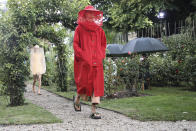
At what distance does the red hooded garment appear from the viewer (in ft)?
18.3

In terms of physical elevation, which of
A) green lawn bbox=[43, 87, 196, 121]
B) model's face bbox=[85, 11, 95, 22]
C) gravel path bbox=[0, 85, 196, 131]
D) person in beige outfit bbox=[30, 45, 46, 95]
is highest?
model's face bbox=[85, 11, 95, 22]

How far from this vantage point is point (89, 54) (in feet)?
18.3

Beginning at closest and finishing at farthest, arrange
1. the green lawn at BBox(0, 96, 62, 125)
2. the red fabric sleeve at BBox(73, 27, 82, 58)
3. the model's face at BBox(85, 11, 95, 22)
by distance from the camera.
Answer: the green lawn at BBox(0, 96, 62, 125) → the red fabric sleeve at BBox(73, 27, 82, 58) → the model's face at BBox(85, 11, 95, 22)

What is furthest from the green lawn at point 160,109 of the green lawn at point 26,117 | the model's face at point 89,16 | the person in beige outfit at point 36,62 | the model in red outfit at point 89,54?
the person in beige outfit at point 36,62

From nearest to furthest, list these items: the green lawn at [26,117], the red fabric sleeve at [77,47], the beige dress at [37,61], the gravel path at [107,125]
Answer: the gravel path at [107,125] → the green lawn at [26,117] → the red fabric sleeve at [77,47] → the beige dress at [37,61]

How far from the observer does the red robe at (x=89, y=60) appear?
220 inches

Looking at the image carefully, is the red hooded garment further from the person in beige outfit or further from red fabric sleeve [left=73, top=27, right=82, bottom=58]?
the person in beige outfit

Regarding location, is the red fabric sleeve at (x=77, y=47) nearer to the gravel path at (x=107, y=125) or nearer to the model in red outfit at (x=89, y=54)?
the model in red outfit at (x=89, y=54)

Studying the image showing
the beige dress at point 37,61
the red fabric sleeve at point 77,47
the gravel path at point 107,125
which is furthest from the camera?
the beige dress at point 37,61

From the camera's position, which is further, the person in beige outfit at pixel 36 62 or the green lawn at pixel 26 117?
the person in beige outfit at pixel 36 62

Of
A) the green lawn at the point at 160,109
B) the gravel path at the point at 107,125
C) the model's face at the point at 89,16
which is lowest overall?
the gravel path at the point at 107,125

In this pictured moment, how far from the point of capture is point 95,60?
5.59m

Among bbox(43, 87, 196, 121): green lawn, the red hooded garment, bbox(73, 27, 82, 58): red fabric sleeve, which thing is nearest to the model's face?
the red hooded garment

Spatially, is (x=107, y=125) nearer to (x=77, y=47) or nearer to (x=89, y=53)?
(x=89, y=53)
